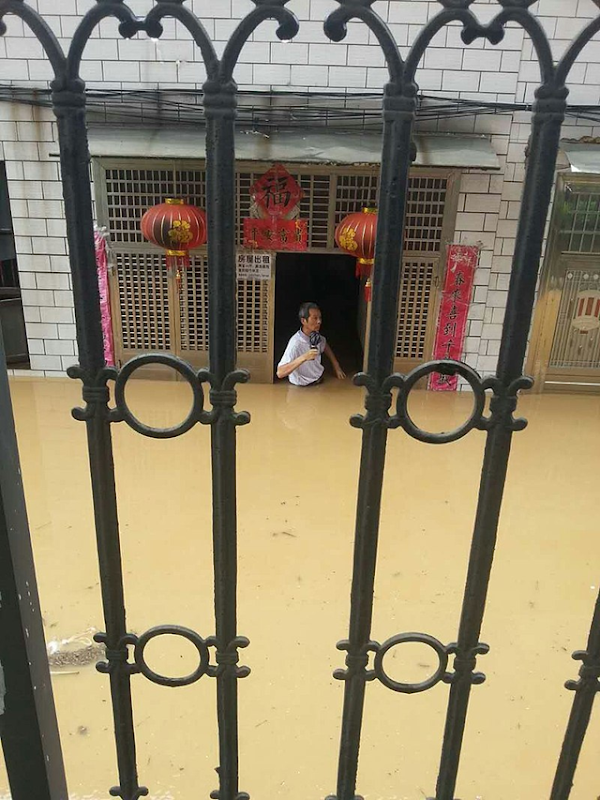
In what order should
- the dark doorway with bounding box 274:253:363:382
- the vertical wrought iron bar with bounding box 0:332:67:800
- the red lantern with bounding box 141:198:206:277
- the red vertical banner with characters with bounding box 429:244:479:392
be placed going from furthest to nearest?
the dark doorway with bounding box 274:253:363:382 < the red vertical banner with characters with bounding box 429:244:479:392 < the red lantern with bounding box 141:198:206:277 < the vertical wrought iron bar with bounding box 0:332:67:800

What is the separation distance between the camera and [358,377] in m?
0.98

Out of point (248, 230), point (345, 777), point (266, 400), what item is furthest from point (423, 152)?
point (345, 777)

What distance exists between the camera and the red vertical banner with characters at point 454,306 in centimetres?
580

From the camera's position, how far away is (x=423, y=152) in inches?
206

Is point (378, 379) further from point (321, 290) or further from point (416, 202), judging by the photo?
point (321, 290)

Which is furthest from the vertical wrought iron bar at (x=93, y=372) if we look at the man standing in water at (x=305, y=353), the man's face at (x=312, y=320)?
the man's face at (x=312, y=320)

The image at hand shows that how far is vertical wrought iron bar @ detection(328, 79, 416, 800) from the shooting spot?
922 mm

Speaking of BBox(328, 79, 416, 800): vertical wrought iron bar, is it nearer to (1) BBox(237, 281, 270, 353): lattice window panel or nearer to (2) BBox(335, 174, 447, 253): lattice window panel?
(2) BBox(335, 174, 447, 253): lattice window panel

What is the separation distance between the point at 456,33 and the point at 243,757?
545 centimetres

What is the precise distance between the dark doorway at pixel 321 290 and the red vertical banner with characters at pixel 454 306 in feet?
6.89

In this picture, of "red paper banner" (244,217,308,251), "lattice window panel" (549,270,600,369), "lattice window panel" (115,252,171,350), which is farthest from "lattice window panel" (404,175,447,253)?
"lattice window panel" (115,252,171,350)

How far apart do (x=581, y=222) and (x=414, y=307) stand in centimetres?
163

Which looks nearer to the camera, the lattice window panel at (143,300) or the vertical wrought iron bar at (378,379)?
the vertical wrought iron bar at (378,379)

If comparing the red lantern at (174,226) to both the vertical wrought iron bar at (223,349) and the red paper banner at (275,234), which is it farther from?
the vertical wrought iron bar at (223,349)
